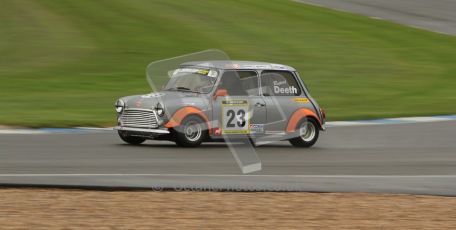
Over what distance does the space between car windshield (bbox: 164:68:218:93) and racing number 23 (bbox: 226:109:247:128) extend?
0.46 meters

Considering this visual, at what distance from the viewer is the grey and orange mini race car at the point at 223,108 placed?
44.4 ft

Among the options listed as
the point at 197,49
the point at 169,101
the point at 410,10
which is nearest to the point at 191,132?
the point at 169,101

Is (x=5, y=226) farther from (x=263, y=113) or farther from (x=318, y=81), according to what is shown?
(x=318, y=81)

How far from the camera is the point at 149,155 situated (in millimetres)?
12883

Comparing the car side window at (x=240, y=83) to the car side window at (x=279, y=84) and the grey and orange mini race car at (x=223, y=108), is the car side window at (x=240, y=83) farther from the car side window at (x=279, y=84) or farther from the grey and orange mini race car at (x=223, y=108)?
the car side window at (x=279, y=84)

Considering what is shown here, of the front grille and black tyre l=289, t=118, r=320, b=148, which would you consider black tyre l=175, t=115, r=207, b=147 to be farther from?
black tyre l=289, t=118, r=320, b=148

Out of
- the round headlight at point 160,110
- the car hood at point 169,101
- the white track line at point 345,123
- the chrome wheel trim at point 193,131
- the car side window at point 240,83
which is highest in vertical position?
the car side window at point 240,83

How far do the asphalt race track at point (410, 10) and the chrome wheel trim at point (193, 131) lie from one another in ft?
74.1

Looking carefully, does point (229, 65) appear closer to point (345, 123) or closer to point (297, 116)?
point (297, 116)

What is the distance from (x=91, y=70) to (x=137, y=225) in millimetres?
17773

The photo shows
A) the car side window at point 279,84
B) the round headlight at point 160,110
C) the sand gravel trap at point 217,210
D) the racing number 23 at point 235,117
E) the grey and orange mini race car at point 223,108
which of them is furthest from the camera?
the car side window at point 279,84

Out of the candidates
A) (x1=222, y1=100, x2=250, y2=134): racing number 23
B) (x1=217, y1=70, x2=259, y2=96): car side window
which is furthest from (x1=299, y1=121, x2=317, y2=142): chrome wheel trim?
(x1=222, y1=100, x2=250, y2=134): racing number 23

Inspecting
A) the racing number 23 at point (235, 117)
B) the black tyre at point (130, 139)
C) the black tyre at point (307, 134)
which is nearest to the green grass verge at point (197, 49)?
the black tyre at point (130, 139)

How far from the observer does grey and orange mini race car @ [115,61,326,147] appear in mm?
13539
